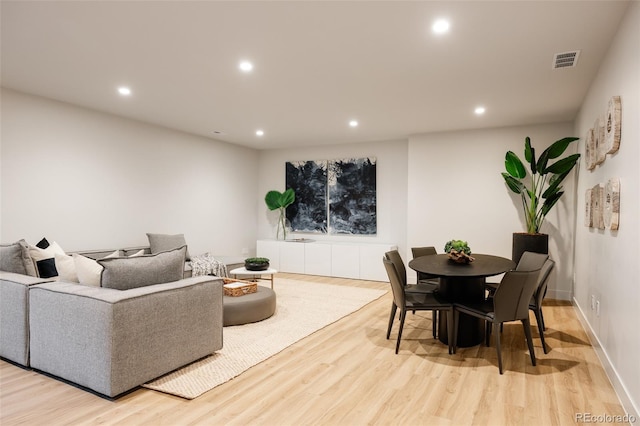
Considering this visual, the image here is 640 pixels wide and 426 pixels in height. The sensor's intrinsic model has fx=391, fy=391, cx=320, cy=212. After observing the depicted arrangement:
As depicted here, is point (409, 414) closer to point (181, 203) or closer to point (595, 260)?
point (595, 260)

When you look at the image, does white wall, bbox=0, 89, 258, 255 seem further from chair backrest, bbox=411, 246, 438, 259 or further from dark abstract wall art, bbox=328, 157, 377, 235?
chair backrest, bbox=411, 246, 438, 259

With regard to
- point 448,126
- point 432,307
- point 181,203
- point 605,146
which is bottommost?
point 432,307

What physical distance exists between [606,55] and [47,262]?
5.21 m

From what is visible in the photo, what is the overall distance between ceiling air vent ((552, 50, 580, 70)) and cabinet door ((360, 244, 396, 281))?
12.8 feet

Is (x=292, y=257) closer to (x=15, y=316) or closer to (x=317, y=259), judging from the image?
(x=317, y=259)

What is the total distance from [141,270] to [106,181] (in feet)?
10.2

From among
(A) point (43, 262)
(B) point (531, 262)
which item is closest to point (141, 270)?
(A) point (43, 262)

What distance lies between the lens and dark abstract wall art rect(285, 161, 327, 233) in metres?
7.73

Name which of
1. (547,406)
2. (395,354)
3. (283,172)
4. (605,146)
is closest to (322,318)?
(395,354)

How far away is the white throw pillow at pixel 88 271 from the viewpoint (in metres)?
2.79

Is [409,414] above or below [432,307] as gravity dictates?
below

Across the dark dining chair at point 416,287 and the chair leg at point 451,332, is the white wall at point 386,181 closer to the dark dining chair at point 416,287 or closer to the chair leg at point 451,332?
the dark dining chair at point 416,287

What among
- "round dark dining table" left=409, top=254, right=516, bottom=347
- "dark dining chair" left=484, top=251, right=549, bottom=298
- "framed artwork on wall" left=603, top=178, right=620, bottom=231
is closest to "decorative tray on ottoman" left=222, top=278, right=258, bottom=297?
"round dark dining table" left=409, top=254, right=516, bottom=347

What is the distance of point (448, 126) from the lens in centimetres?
591
